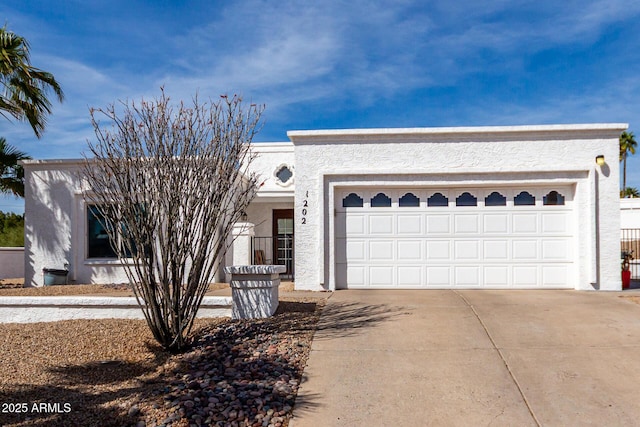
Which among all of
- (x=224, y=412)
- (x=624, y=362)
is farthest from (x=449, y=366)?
(x=224, y=412)

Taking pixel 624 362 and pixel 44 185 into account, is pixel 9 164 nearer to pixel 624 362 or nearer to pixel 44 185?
pixel 44 185

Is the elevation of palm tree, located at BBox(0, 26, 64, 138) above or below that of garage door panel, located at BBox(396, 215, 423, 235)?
above

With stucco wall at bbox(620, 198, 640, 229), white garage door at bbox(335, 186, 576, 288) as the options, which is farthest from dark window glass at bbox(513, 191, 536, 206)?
stucco wall at bbox(620, 198, 640, 229)

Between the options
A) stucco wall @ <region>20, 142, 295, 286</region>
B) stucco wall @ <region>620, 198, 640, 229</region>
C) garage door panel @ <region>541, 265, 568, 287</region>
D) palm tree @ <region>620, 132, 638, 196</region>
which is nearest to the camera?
garage door panel @ <region>541, 265, 568, 287</region>

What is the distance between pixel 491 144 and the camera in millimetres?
11922

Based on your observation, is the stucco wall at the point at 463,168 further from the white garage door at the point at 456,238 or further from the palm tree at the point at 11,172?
the palm tree at the point at 11,172

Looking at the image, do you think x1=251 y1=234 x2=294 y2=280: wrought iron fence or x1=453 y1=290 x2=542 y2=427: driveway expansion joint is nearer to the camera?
x1=453 y1=290 x2=542 y2=427: driveway expansion joint

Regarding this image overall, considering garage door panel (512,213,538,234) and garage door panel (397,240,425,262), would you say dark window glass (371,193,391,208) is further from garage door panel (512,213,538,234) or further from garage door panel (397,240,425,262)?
garage door panel (512,213,538,234)

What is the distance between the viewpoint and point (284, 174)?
17.6 meters

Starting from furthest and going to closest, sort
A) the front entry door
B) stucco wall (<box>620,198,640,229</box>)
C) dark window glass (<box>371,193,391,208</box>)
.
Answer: stucco wall (<box>620,198,640,229</box>)
the front entry door
dark window glass (<box>371,193,391,208</box>)

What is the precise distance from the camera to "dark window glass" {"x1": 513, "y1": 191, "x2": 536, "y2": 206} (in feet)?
39.4

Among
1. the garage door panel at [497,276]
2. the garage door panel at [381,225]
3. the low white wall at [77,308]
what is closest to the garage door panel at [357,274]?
the garage door panel at [381,225]

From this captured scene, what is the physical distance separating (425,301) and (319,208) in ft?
10.8

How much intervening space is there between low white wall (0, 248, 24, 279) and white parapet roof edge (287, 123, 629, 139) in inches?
593
